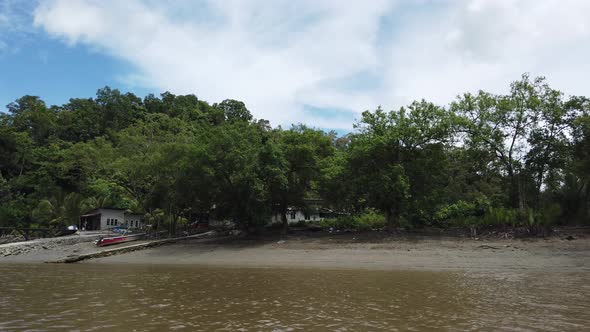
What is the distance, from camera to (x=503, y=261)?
2192cm

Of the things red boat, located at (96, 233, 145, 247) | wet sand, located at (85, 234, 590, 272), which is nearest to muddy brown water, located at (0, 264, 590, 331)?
wet sand, located at (85, 234, 590, 272)

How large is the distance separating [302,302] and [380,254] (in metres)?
14.7

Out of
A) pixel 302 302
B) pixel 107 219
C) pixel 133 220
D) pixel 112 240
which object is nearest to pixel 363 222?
pixel 112 240

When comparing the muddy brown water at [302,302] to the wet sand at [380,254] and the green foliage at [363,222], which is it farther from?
the green foliage at [363,222]

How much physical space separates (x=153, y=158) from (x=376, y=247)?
905 inches

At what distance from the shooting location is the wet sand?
21.7 meters

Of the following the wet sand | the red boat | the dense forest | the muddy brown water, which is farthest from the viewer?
the red boat

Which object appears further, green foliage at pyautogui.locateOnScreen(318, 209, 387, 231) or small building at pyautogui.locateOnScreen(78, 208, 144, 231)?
small building at pyautogui.locateOnScreen(78, 208, 144, 231)

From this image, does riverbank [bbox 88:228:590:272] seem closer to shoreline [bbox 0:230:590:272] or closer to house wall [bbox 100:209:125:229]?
shoreline [bbox 0:230:590:272]

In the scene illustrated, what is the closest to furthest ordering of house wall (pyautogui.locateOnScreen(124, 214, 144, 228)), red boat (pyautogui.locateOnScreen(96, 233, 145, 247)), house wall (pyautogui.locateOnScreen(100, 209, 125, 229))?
red boat (pyautogui.locateOnScreen(96, 233, 145, 247)), house wall (pyautogui.locateOnScreen(100, 209, 125, 229)), house wall (pyautogui.locateOnScreen(124, 214, 144, 228))

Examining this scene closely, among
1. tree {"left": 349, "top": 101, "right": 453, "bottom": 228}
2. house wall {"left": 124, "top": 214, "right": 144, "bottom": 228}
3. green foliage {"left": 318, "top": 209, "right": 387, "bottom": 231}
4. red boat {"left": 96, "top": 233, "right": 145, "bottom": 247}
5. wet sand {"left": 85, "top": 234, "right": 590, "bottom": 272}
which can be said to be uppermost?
tree {"left": 349, "top": 101, "right": 453, "bottom": 228}

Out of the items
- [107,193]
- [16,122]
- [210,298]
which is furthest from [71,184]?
[210,298]

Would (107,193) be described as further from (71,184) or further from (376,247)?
(376,247)

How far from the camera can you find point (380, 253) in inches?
1037
